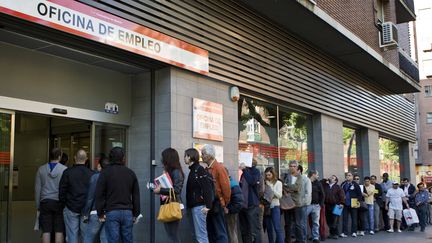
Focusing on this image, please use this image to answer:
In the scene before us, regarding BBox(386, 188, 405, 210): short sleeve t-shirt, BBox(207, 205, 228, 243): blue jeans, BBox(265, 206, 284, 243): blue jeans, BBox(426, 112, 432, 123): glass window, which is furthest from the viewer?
BBox(426, 112, 432, 123): glass window

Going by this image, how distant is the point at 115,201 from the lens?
6.36 metres


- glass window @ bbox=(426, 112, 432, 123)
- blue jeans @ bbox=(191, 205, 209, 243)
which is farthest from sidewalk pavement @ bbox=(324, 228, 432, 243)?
glass window @ bbox=(426, 112, 432, 123)

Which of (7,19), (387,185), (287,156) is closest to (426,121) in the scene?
(387,185)

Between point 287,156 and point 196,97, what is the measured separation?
490 centimetres

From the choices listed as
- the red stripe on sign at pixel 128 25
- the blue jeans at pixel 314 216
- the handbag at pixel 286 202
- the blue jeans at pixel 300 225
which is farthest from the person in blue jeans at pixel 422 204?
the red stripe on sign at pixel 128 25

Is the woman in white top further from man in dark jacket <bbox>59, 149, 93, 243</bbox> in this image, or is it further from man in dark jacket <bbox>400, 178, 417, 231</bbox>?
man in dark jacket <bbox>400, 178, 417, 231</bbox>

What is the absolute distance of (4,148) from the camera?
25.4ft

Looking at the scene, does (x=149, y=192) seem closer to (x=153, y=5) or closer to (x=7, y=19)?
(x=153, y=5)

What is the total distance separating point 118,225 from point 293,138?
834 centimetres

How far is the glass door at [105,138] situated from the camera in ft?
29.5

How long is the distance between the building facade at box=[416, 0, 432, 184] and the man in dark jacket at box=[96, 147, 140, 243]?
50.8 metres

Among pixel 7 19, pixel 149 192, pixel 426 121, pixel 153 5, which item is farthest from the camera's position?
pixel 426 121

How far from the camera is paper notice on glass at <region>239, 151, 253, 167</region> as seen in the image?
34.9ft

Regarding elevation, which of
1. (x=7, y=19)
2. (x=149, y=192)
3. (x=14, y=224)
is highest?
(x=7, y=19)
